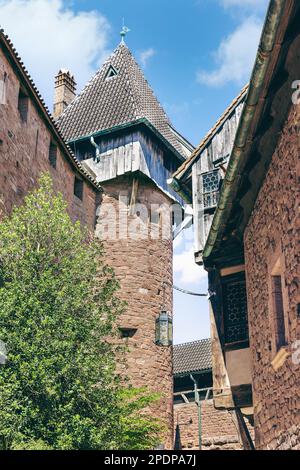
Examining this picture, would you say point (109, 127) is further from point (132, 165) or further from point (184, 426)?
point (184, 426)

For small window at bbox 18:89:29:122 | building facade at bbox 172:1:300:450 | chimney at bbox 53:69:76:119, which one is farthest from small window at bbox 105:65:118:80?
building facade at bbox 172:1:300:450

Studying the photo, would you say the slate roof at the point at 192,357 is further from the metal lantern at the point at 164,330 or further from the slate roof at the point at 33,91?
the slate roof at the point at 33,91

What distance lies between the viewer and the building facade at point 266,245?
20.9 feet

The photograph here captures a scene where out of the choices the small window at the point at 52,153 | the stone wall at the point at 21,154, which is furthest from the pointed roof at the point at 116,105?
the small window at the point at 52,153

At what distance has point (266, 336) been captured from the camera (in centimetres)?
750

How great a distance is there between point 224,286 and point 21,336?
2.94 meters

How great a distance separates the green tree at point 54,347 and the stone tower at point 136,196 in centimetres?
477

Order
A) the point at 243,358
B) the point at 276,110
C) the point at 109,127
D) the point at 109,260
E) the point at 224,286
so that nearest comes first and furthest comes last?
1. the point at 276,110
2. the point at 243,358
3. the point at 224,286
4. the point at 109,260
5. the point at 109,127

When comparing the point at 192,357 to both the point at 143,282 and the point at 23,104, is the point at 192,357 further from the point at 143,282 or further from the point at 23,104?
the point at 23,104

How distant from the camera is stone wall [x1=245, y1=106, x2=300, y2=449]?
643 cm

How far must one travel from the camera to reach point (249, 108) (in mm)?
6871

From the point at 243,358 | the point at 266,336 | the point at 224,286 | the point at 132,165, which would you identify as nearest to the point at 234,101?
the point at 132,165

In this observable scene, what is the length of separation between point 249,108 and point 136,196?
1174cm

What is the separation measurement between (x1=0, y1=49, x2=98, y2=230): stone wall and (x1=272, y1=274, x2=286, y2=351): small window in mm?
7149
